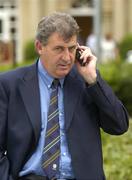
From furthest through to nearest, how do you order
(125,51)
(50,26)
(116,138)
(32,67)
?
(125,51) < (116,138) < (32,67) < (50,26)

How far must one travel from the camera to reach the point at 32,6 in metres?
28.4

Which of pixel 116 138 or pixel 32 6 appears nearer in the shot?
pixel 116 138

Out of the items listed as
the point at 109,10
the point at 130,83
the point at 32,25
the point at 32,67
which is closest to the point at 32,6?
the point at 32,25

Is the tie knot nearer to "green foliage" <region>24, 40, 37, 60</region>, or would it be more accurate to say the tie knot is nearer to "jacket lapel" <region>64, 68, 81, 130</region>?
"jacket lapel" <region>64, 68, 81, 130</region>

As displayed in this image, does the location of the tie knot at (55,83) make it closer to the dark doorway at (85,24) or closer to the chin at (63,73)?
the chin at (63,73)

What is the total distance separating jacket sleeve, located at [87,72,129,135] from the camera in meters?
3.93

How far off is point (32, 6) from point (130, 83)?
15.6 meters

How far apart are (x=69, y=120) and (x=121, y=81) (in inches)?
371

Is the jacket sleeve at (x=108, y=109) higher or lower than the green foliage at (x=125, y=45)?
higher

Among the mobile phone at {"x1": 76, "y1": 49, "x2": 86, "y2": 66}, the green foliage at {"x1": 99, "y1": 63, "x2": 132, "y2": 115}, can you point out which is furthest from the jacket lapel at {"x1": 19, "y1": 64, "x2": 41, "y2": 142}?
the green foliage at {"x1": 99, "y1": 63, "x2": 132, "y2": 115}

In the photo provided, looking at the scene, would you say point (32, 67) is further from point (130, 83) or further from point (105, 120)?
point (130, 83)

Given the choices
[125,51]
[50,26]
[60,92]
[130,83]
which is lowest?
[125,51]

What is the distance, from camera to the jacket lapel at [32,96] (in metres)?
3.91

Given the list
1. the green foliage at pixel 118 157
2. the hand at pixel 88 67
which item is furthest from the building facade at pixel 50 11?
the hand at pixel 88 67
